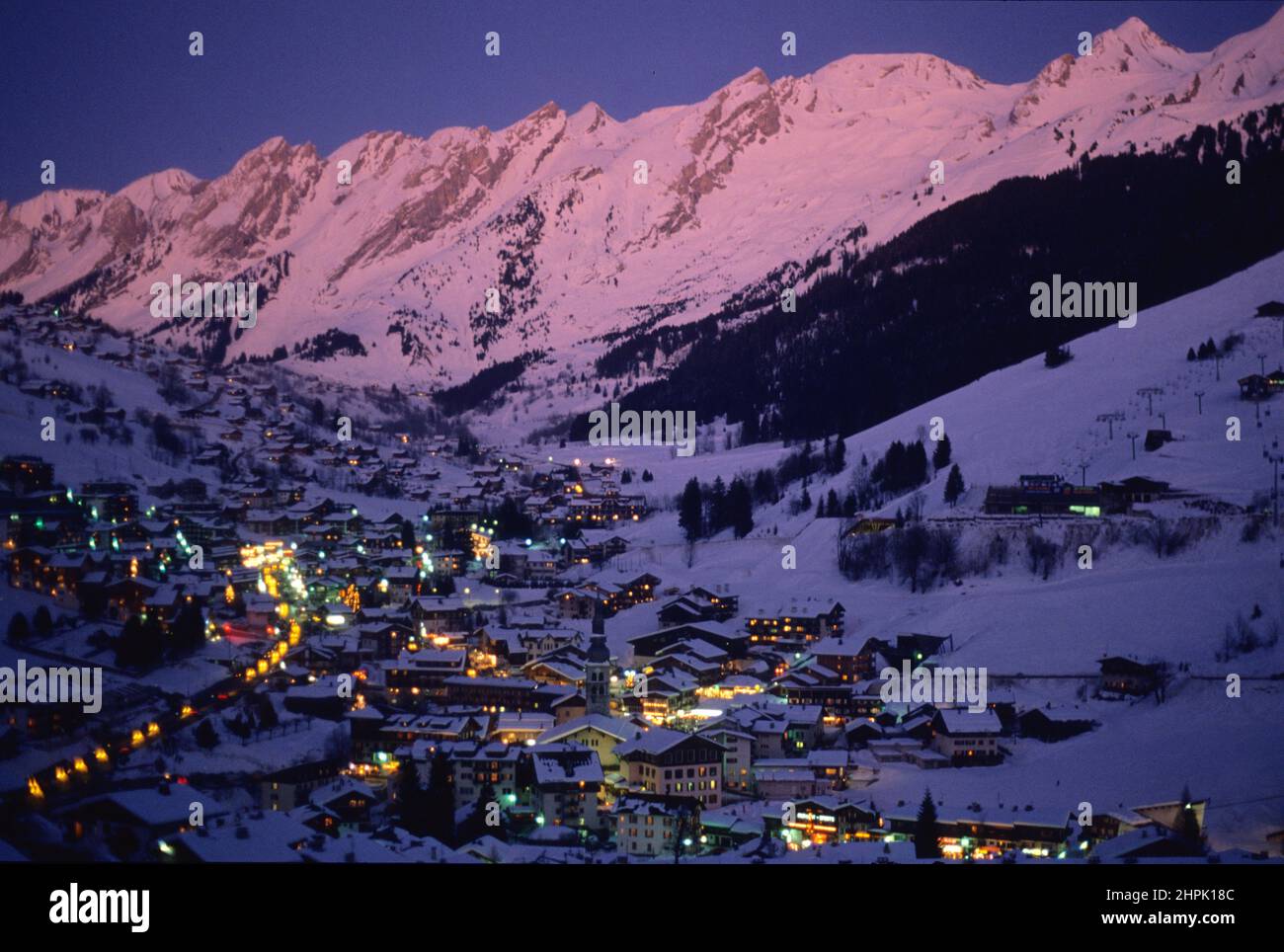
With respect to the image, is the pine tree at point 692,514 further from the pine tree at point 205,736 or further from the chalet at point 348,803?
the chalet at point 348,803

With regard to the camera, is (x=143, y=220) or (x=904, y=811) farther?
(x=143, y=220)

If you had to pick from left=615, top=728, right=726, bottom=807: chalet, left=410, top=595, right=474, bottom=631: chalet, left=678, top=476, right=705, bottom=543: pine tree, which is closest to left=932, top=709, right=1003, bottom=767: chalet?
left=615, top=728, right=726, bottom=807: chalet

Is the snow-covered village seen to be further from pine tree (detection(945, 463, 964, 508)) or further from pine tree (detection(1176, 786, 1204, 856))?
pine tree (detection(945, 463, 964, 508))

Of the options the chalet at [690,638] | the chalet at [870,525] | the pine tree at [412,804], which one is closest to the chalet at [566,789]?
the pine tree at [412,804]

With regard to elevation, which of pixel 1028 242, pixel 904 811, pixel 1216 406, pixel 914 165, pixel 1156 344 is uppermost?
pixel 914 165
